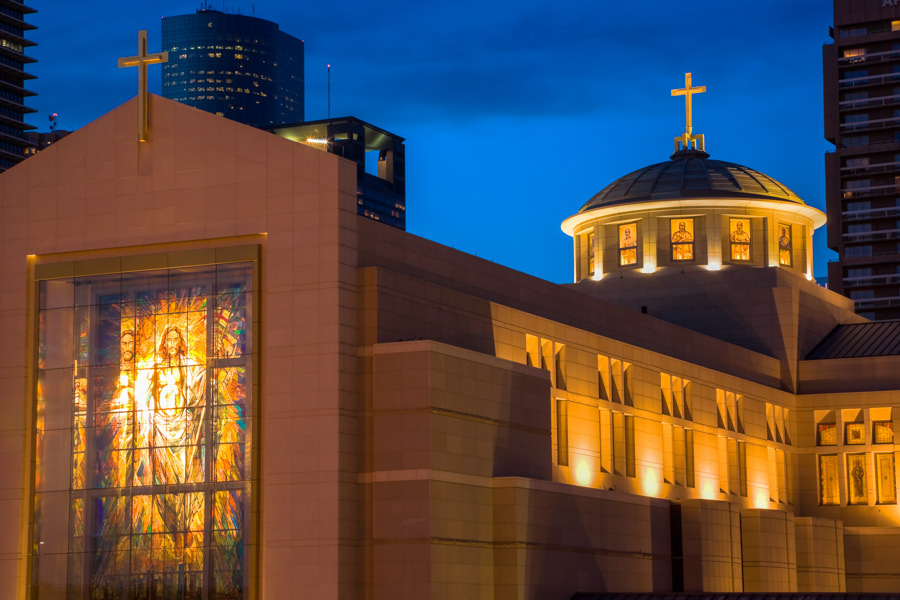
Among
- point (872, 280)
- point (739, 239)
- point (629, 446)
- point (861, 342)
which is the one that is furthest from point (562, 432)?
point (872, 280)

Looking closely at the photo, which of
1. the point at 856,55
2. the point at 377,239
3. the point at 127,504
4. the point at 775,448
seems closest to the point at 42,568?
the point at 127,504

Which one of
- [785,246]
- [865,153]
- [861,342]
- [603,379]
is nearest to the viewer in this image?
[603,379]

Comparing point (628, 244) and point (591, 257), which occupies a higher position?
point (628, 244)

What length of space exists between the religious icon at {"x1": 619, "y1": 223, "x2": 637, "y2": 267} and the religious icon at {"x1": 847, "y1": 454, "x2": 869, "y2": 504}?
14.6 meters

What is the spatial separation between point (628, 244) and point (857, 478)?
53.3 ft

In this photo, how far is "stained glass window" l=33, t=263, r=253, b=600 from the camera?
49.5 m

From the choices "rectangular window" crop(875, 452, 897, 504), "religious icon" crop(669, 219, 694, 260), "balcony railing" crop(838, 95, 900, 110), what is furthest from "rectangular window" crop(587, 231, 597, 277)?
"balcony railing" crop(838, 95, 900, 110)

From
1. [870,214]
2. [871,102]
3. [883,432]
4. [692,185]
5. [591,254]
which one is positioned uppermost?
[871,102]

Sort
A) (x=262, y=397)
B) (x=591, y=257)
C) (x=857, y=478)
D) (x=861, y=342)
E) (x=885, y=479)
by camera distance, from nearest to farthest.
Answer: (x=262, y=397) → (x=885, y=479) → (x=857, y=478) → (x=861, y=342) → (x=591, y=257)

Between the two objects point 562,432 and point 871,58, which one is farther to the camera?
point 871,58

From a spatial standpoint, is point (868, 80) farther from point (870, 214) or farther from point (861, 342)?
point (861, 342)

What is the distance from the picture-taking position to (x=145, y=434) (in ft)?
167

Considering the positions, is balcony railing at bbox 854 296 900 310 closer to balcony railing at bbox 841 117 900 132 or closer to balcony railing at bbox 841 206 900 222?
balcony railing at bbox 841 206 900 222

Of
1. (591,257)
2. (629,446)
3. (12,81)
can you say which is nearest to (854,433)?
(591,257)
